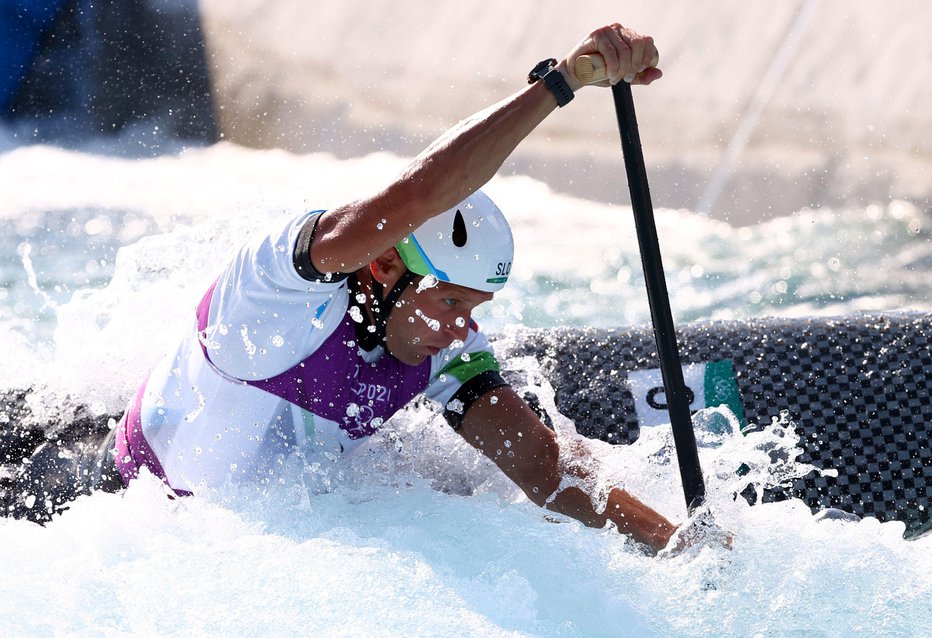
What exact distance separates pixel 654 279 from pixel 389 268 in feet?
1.74

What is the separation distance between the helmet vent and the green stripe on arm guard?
435mm

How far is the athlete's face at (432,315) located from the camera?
2.23m

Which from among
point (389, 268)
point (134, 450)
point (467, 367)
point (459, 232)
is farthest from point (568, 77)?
point (134, 450)

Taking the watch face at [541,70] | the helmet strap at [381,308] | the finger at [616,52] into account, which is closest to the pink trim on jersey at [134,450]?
the helmet strap at [381,308]

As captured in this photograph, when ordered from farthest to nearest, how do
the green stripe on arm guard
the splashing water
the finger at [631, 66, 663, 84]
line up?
1. the green stripe on arm guard
2. the finger at [631, 66, 663, 84]
3. the splashing water

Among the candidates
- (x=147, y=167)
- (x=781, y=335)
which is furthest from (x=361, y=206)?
(x=147, y=167)

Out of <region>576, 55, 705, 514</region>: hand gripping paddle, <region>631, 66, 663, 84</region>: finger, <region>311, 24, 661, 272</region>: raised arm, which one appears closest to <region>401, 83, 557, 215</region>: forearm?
<region>311, 24, 661, 272</region>: raised arm

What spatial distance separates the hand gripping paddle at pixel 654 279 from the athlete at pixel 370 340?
44mm

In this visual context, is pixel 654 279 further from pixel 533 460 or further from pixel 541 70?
pixel 533 460

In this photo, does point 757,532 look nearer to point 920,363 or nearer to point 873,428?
point 873,428

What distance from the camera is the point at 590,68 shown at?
6.35 feet

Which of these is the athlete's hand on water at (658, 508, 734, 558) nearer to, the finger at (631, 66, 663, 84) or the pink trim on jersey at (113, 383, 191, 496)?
the finger at (631, 66, 663, 84)

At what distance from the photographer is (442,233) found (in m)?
2.18

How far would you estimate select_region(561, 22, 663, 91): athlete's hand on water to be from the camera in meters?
1.92
